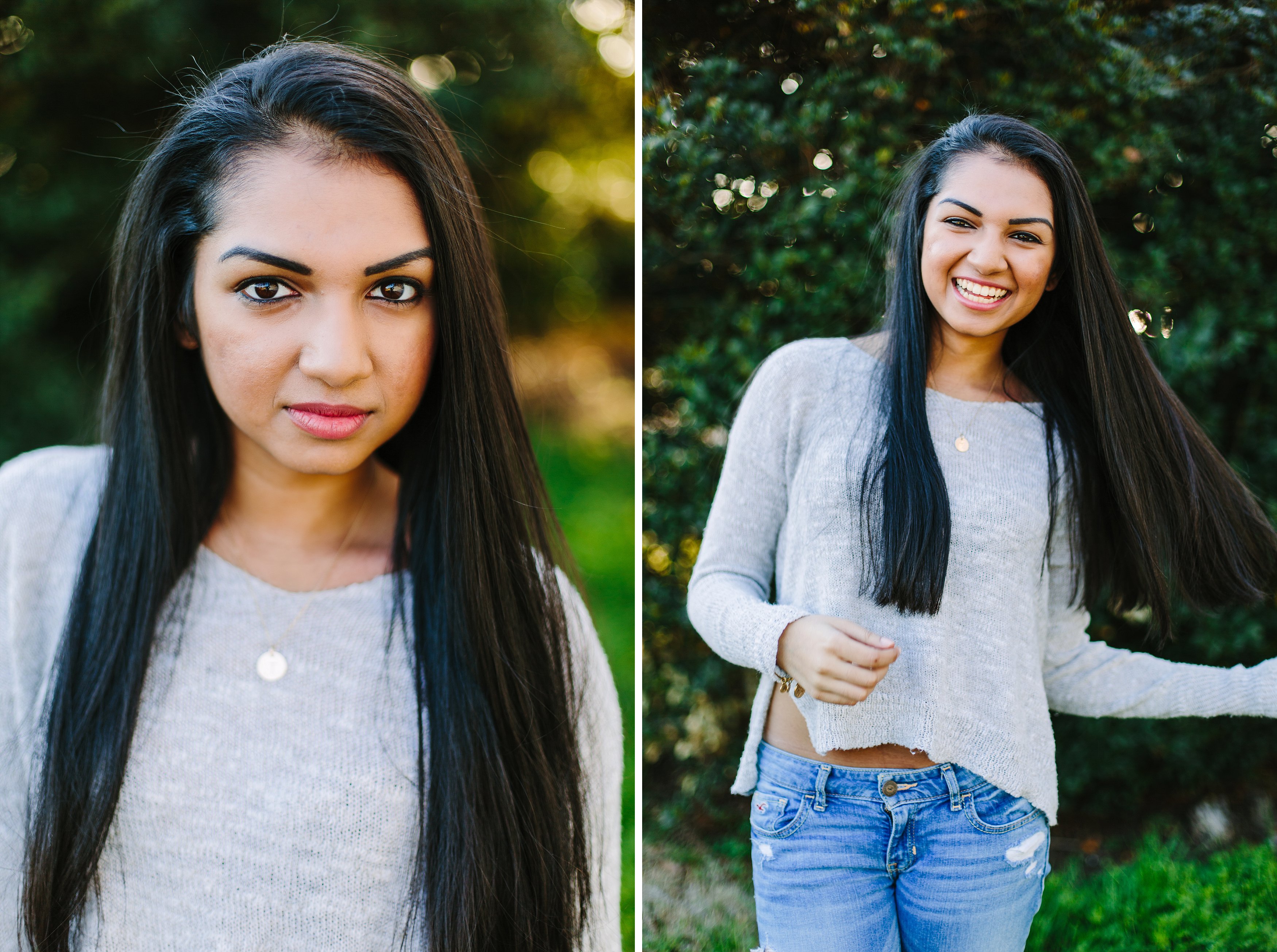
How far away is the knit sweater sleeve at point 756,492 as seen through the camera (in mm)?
1839

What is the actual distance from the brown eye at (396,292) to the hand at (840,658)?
0.87m

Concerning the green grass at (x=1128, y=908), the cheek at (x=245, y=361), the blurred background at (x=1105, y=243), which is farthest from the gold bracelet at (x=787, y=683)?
the green grass at (x=1128, y=908)

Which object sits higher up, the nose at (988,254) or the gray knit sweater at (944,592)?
the nose at (988,254)

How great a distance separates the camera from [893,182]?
2461mm

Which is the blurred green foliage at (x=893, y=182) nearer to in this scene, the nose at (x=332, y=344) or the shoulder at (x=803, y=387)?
the shoulder at (x=803, y=387)

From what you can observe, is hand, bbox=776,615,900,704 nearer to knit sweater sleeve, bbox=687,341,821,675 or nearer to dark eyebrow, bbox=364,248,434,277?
knit sweater sleeve, bbox=687,341,821,675

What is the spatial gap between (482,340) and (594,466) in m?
5.29

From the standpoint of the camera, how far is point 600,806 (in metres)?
1.90

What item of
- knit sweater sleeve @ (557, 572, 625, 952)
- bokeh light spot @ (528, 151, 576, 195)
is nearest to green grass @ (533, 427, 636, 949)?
knit sweater sleeve @ (557, 572, 625, 952)

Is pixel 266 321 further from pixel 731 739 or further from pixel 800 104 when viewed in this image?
pixel 731 739

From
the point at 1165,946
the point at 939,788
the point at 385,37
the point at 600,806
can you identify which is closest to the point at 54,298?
the point at 385,37

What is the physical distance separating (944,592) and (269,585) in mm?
1236

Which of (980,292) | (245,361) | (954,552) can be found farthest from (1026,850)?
(245,361)

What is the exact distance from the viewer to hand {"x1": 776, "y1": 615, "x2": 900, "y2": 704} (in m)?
1.55
